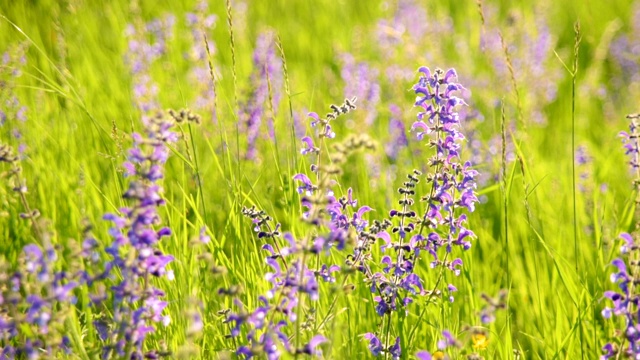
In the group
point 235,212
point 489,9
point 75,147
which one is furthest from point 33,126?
point 489,9

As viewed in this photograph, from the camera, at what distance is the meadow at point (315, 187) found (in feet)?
6.08

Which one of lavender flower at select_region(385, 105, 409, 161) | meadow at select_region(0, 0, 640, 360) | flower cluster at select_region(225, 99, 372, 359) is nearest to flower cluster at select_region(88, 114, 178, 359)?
meadow at select_region(0, 0, 640, 360)

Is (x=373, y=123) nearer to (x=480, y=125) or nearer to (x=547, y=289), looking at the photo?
(x=480, y=125)

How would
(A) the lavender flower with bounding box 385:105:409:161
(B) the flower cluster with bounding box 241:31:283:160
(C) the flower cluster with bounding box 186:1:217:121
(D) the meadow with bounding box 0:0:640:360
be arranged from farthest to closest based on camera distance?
(C) the flower cluster with bounding box 186:1:217:121 → (A) the lavender flower with bounding box 385:105:409:161 → (B) the flower cluster with bounding box 241:31:283:160 → (D) the meadow with bounding box 0:0:640:360

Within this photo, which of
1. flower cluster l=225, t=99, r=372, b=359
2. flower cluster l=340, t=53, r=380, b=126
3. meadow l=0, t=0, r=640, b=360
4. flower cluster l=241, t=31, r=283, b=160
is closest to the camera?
flower cluster l=225, t=99, r=372, b=359

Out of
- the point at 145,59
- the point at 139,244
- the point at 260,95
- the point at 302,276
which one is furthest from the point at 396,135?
the point at 139,244

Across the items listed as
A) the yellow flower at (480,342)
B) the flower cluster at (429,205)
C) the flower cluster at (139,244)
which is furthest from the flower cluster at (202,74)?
the flower cluster at (139,244)

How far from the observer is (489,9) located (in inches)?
302

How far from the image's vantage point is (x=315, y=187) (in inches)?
90.7

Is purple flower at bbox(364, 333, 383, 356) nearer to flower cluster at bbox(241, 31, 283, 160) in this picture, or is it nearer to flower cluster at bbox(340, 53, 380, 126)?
flower cluster at bbox(241, 31, 283, 160)

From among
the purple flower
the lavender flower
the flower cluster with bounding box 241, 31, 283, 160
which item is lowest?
the purple flower

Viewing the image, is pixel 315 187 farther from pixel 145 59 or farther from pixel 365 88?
pixel 365 88

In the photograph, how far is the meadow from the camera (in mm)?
1854

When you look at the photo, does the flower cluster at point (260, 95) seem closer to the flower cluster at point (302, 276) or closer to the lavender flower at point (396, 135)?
the lavender flower at point (396, 135)
